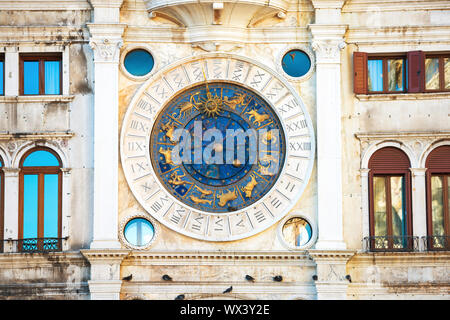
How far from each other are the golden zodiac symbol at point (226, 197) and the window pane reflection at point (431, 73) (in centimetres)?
501

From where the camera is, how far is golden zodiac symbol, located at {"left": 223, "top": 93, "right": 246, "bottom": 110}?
123 ft

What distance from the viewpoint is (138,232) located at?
37062 millimetres

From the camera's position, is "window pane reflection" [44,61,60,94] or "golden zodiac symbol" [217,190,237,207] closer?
"golden zodiac symbol" [217,190,237,207]

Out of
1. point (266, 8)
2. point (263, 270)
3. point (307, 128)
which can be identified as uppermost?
point (266, 8)

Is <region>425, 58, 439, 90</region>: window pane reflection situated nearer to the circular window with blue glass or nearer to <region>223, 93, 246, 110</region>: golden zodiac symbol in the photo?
<region>223, 93, 246, 110</region>: golden zodiac symbol

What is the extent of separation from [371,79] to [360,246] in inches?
151

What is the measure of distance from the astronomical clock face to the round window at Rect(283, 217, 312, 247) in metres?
0.33

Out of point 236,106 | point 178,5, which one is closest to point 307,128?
point 236,106

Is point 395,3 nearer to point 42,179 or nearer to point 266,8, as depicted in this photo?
point 266,8

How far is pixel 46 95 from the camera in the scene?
37.5m

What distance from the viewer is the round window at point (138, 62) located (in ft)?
123

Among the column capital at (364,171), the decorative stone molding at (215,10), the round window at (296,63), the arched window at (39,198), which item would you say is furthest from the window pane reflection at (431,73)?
the arched window at (39,198)

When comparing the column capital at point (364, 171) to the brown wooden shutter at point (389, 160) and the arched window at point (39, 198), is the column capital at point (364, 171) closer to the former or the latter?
the brown wooden shutter at point (389, 160)

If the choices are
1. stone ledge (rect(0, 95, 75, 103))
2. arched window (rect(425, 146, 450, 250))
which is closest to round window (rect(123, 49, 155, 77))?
stone ledge (rect(0, 95, 75, 103))
